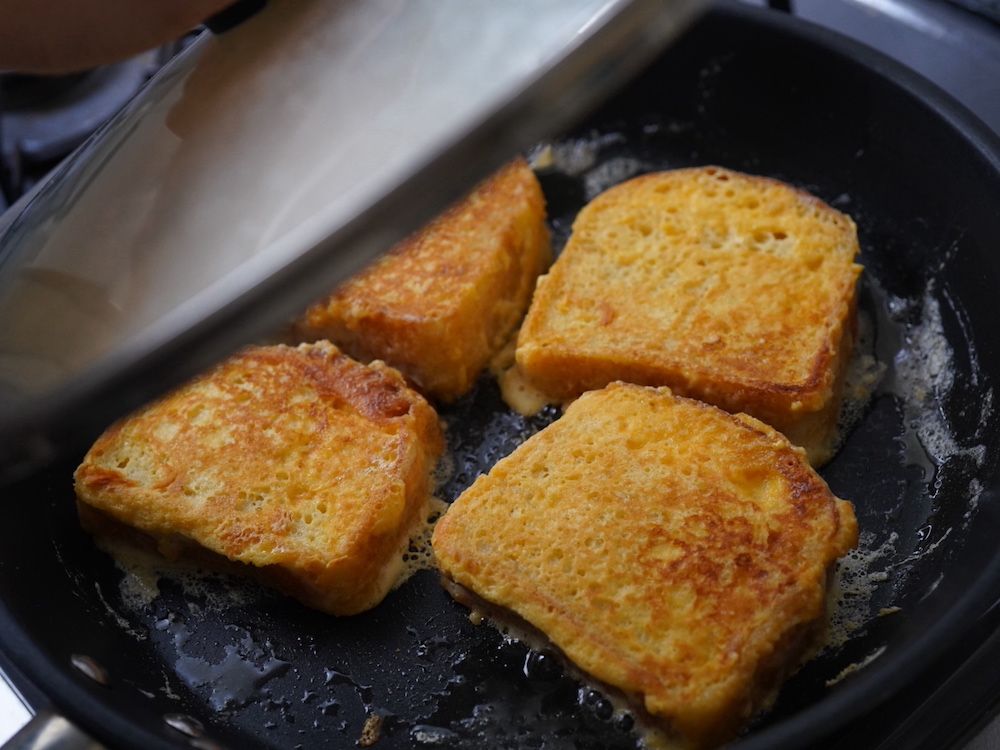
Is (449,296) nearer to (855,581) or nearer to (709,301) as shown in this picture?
(709,301)

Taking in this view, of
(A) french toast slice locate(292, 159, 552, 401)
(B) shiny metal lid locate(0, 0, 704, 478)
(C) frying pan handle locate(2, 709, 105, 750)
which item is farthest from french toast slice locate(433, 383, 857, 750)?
(B) shiny metal lid locate(0, 0, 704, 478)

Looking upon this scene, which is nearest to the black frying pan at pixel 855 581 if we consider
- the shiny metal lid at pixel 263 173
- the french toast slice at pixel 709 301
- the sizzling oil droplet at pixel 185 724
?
the sizzling oil droplet at pixel 185 724

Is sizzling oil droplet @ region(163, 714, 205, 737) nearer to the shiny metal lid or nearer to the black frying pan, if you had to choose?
the black frying pan

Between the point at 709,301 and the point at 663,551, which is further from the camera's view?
the point at 709,301

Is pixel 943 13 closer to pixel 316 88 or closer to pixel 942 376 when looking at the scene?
pixel 942 376

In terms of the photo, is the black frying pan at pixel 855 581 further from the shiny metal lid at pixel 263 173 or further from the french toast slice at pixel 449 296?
the shiny metal lid at pixel 263 173

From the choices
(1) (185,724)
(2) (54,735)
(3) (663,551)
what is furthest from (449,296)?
(2) (54,735)

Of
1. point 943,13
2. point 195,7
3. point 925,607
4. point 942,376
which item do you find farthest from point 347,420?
point 943,13
